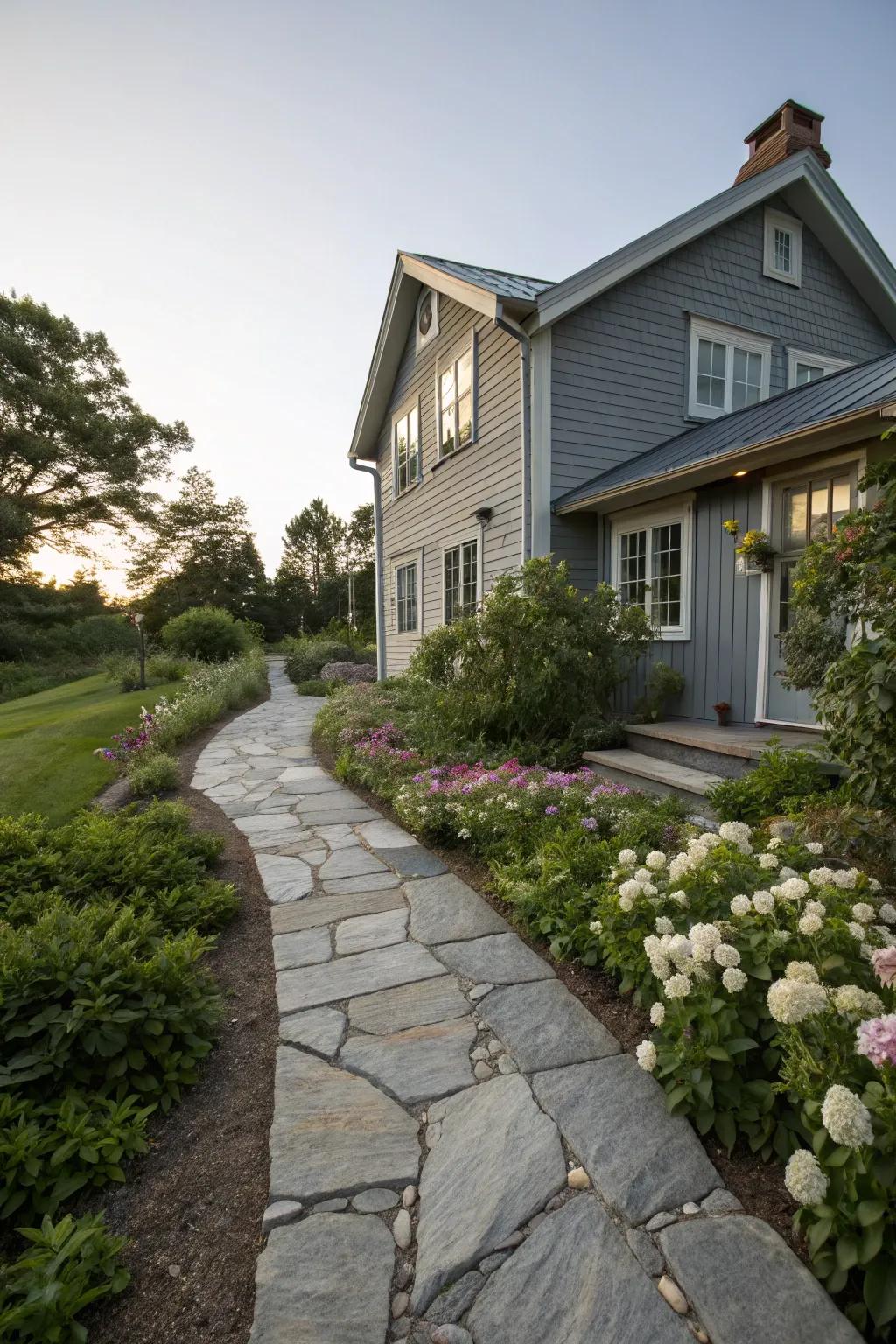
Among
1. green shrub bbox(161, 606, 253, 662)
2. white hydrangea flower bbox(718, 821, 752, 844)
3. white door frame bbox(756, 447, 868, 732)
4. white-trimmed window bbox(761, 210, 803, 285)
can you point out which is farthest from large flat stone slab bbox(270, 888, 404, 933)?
green shrub bbox(161, 606, 253, 662)

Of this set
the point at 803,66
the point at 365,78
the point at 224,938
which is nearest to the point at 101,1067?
the point at 224,938

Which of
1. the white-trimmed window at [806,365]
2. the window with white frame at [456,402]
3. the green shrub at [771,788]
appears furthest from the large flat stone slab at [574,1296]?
the white-trimmed window at [806,365]

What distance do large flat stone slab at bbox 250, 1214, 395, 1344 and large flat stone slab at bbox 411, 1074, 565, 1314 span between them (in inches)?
3.4

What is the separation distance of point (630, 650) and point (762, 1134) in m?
4.55

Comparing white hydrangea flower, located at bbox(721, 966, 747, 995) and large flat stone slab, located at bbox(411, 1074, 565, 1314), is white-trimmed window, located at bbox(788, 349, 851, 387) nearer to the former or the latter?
white hydrangea flower, located at bbox(721, 966, 747, 995)

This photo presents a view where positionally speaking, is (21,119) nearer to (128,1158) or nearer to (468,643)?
(468,643)

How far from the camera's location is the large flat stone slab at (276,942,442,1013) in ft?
7.47

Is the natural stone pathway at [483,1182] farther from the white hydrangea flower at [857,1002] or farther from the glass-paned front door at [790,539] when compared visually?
the glass-paned front door at [790,539]

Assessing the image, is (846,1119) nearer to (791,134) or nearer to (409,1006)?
(409,1006)

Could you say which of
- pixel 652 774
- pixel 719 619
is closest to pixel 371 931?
pixel 652 774

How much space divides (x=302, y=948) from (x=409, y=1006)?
26.6 inches

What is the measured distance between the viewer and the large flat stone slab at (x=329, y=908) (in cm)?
289

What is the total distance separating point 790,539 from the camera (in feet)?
16.4

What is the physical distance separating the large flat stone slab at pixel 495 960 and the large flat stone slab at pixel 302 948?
0.51m
